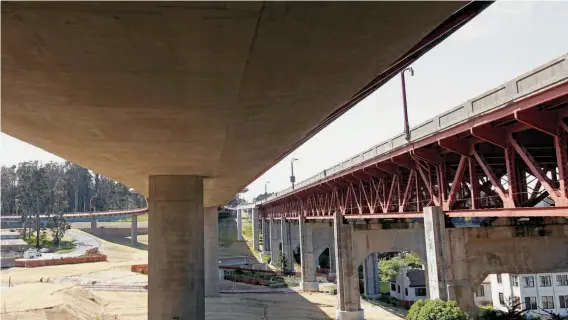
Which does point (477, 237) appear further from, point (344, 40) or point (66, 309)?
point (66, 309)

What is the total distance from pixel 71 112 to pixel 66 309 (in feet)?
115

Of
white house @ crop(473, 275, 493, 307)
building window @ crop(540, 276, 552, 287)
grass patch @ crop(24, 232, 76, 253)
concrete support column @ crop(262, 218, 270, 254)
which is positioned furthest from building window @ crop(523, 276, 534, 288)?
grass patch @ crop(24, 232, 76, 253)

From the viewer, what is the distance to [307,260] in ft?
183

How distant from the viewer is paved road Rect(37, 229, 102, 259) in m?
85.1

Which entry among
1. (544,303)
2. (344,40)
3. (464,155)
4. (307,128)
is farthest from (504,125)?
(544,303)

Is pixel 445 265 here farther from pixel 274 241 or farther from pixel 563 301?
pixel 274 241

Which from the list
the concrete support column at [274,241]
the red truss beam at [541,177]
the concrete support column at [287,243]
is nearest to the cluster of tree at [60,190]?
the concrete support column at [274,241]

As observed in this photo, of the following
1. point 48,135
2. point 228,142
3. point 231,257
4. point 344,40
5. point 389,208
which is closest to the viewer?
point 344,40

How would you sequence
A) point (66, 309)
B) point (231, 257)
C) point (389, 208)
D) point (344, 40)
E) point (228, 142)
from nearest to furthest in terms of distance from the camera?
1. point (344, 40)
2. point (228, 142)
3. point (389, 208)
4. point (66, 309)
5. point (231, 257)

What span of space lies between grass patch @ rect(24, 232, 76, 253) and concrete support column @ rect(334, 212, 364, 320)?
255 ft

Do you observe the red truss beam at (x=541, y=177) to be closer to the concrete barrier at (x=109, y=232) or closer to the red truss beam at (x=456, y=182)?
the red truss beam at (x=456, y=182)

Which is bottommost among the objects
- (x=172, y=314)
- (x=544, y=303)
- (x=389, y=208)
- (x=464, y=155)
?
(x=544, y=303)

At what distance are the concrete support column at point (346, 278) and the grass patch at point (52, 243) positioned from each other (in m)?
77.6

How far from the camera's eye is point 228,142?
1123 centimetres
